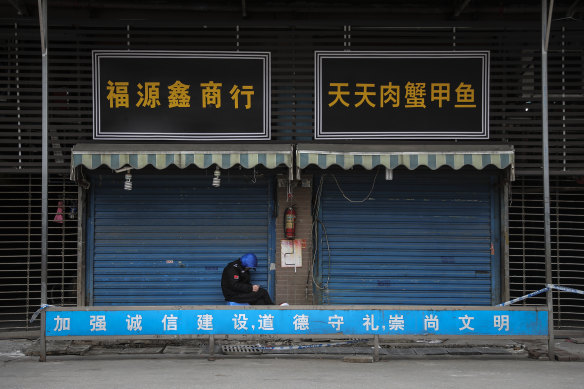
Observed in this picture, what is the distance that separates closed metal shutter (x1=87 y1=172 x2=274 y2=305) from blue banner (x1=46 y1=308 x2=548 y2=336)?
7.83ft

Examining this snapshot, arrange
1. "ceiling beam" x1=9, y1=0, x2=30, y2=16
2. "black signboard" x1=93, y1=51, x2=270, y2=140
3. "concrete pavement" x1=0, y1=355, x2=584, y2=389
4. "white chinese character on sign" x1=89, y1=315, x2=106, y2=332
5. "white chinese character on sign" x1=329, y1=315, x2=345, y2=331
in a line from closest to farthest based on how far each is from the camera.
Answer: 1. "concrete pavement" x1=0, y1=355, x2=584, y2=389
2. "white chinese character on sign" x1=89, y1=315, x2=106, y2=332
3. "white chinese character on sign" x1=329, y1=315, x2=345, y2=331
4. "ceiling beam" x1=9, y1=0, x2=30, y2=16
5. "black signboard" x1=93, y1=51, x2=270, y2=140

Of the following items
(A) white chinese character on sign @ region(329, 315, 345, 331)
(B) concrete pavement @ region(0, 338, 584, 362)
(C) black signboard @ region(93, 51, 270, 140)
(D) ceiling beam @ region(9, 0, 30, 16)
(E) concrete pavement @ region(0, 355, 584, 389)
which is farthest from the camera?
(C) black signboard @ region(93, 51, 270, 140)

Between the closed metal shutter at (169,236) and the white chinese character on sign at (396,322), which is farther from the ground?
the closed metal shutter at (169,236)

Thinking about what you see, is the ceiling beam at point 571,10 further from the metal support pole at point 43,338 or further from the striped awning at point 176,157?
the metal support pole at point 43,338

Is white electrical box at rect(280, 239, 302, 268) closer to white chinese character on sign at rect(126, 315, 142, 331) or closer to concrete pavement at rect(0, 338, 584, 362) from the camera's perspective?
concrete pavement at rect(0, 338, 584, 362)

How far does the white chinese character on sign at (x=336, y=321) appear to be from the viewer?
9195 mm

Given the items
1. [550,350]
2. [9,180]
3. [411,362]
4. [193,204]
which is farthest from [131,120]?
[550,350]

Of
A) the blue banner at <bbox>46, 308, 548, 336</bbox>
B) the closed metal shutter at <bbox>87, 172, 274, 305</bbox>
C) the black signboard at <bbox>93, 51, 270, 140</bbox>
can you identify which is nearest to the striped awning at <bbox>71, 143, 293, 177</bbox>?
the black signboard at <bbox>93, 51, 270, 140</bbox>

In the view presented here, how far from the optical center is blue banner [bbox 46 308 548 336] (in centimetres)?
912

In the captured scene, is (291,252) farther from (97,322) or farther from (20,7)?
(20,7)

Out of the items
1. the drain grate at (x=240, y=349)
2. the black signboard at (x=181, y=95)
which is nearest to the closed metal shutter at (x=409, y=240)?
the drain grate at (x=240, y=349)

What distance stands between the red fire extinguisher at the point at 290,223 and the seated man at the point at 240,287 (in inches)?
29.6


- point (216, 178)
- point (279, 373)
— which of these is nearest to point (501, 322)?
point (279, 373)

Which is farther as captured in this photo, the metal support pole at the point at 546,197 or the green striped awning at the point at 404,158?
the green striped awning at the point at 404,158
